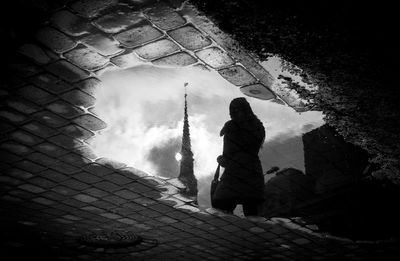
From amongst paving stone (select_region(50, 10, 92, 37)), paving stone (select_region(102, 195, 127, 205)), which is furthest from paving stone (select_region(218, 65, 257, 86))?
paving stone (select_region(102, 195, 127, 205))

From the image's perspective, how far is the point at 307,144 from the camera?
19.4ft

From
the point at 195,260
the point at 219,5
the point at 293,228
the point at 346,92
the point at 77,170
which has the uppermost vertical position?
the point at 219,5

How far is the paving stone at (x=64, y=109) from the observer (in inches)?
127

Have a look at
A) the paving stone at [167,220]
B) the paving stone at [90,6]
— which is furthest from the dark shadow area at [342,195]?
the paving stone at [90,6]

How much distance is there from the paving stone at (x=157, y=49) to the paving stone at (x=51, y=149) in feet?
6.85

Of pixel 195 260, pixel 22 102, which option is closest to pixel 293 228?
pixel 195 260

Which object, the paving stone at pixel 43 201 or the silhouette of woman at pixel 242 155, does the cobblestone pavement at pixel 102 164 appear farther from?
the silhouette of woman at pixel 242 155

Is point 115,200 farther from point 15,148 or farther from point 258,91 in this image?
point 258,91

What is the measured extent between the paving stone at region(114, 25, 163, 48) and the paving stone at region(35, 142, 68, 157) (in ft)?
6.91

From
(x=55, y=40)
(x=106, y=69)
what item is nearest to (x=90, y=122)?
(x=106, y=69)

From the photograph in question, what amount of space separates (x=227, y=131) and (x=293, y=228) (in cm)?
281

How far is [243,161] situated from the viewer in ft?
13.6

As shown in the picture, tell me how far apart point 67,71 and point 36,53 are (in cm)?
32

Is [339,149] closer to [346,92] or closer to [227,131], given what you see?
[227,131]
